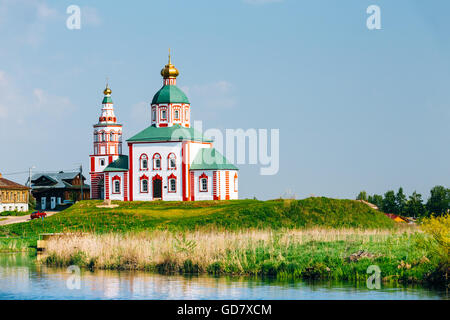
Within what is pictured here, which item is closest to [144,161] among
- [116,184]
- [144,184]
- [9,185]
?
[144,184]

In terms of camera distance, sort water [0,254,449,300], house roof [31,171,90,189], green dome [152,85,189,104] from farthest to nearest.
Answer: house roof [31,171,90,189], green dome [152,85,189,104], water [0,254,449,300]

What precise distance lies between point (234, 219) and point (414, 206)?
20854 mm

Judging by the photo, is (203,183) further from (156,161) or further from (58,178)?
(58,178)

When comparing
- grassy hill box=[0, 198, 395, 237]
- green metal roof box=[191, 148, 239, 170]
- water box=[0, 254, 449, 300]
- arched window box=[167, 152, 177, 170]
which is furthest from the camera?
arched window box=[167, 152, 177, 170]

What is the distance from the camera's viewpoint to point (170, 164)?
67.9 meters

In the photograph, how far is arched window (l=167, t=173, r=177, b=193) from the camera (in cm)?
6750

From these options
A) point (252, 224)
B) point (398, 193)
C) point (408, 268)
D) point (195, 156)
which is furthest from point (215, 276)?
point (195, 156)

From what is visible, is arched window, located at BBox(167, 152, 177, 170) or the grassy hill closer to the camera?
the grassy hill

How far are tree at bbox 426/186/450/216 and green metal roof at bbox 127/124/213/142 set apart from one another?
845 inches
